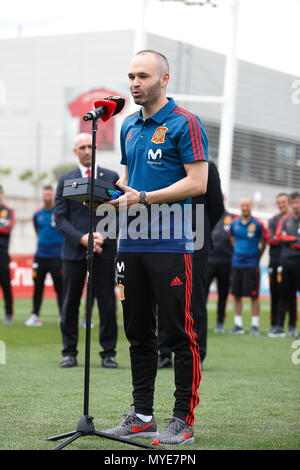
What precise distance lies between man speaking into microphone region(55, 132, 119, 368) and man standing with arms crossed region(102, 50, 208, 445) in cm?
308

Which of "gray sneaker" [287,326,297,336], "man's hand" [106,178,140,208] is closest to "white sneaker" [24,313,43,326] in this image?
"gray sneaker" [287,326,297,336]

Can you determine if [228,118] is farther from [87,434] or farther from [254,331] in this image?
[87,434]

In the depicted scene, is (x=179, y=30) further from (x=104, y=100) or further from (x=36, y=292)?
(x=104, y=100)

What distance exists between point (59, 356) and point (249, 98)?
952 centimetres

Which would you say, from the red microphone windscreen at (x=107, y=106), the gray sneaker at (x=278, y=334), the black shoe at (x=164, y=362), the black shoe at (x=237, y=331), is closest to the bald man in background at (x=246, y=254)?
the black shoe at (x=237, y=331)

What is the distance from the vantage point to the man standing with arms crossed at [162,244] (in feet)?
15.8

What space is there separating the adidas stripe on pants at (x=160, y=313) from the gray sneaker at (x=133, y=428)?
7 cm

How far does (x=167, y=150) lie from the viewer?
486cm

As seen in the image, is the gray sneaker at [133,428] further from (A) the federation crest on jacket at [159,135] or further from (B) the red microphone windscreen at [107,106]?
(B) the red microphone windscreen at [107,106]

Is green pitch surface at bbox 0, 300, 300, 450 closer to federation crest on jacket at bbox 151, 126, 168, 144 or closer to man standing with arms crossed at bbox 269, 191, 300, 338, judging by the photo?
federation crest on jacket at bbox 151, 126, 168, 144

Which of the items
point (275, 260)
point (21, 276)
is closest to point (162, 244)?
point (275, 260)

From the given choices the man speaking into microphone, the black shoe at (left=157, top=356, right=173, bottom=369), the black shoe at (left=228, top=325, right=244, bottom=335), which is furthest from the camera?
the black shoe at (left=228, top=325, right=244, bottom=335)

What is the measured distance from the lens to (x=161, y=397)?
6590 millimetres

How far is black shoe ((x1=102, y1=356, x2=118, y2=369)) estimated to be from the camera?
8469 mm
